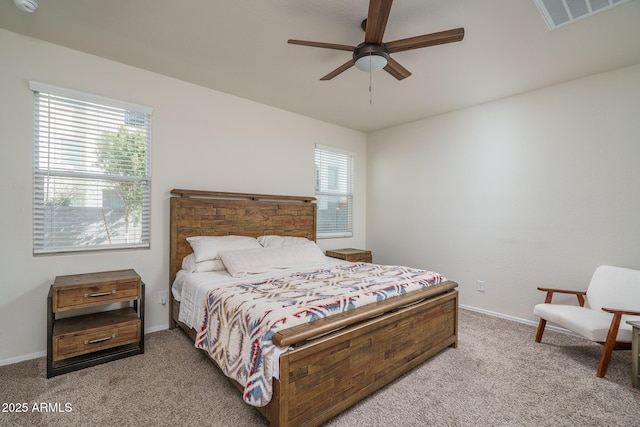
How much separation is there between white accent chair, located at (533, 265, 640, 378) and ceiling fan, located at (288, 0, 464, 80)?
7.88ft

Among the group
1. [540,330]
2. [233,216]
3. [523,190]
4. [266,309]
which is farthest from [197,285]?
[523,190]

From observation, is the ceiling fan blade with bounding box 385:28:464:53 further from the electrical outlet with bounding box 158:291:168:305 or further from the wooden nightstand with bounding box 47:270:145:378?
the electrical outlet with bounding box 158:291:168:305

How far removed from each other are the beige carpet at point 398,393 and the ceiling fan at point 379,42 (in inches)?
93.3

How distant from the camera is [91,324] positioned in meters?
2.33

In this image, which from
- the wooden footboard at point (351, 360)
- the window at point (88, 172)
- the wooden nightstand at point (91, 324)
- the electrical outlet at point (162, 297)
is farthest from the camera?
the electrical outlet at point (162, 297)

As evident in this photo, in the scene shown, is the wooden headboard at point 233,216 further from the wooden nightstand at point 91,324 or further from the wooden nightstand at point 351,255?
the wooden nightstand at point 91,324

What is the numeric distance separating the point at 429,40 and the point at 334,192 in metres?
3.03

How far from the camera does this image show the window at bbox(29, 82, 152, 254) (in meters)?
2.49

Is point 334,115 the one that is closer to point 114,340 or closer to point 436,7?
point 436,7

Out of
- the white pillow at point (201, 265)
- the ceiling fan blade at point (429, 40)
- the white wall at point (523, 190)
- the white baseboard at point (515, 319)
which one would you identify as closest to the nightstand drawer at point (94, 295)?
the white pillow at point (201, 265)

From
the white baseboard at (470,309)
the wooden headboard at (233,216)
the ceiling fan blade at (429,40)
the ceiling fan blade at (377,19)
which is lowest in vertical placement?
the white baseboard at (470,309)

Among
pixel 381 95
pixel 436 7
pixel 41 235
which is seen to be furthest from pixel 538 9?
pixel 41 235

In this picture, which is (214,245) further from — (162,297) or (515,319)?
(515,319)

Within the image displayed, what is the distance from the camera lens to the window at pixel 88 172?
8.16 feet
